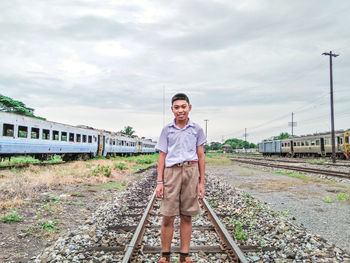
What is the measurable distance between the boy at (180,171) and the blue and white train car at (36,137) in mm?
11540

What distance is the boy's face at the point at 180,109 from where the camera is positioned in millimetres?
2985

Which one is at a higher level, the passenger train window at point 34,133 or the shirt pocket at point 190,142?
the passenger train window at point 34,133

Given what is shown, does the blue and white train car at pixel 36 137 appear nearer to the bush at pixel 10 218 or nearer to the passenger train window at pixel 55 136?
the passenger train window at pixel 55 136

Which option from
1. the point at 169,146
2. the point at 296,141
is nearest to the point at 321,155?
the point at 296,141

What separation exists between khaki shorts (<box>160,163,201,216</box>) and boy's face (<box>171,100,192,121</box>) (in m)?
0.51

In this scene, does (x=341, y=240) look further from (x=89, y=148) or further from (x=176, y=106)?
(x=89, y=148)

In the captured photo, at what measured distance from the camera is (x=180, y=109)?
298 centimetres

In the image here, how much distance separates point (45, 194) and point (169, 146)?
18.5ft

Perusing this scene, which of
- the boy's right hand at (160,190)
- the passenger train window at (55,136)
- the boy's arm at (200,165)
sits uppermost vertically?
the passenger train window at (55,136)

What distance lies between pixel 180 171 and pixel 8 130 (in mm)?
12230

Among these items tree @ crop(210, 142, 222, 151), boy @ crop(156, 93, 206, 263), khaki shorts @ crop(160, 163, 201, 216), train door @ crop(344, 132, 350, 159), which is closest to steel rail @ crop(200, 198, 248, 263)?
boy @ crop(156, 93, 206, 263)

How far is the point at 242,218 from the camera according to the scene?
5.17 meters


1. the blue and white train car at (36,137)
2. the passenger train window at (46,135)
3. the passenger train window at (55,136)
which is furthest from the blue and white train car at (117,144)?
the passenger train window at (46,135)

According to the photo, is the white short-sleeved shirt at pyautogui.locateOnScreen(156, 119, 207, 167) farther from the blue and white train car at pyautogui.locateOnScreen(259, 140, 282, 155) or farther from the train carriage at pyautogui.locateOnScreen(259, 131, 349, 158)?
the blue and white train car at pyautogui.locateOnScreen(259, 140, 282, 155)
